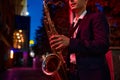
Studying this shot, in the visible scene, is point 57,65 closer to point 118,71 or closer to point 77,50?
point 77,50

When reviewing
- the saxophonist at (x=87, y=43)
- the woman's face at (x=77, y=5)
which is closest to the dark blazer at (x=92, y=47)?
the saxophonist at (x=87, y=43)

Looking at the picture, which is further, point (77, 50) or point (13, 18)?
point (13, 18)

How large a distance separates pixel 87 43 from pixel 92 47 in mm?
56

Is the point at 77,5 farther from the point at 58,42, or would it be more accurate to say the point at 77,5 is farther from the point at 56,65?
the point at 56,65

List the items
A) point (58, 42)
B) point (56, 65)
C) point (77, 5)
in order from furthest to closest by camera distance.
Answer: point (56, 65) < point (77, 5) < point (58, 42)

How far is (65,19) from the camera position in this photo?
13406 mm

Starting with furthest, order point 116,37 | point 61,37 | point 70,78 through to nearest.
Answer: point 116,37
point 70,78
point 61,37

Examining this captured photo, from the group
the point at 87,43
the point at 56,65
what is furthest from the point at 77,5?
the point at 56,65

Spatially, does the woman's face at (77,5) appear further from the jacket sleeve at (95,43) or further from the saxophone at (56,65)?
the saxophone at (56,65)

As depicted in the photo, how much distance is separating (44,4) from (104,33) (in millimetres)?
1114

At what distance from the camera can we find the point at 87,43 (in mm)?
2773

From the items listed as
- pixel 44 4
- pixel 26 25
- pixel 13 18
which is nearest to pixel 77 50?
pixel 44 4

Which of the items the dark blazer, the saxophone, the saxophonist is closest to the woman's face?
the saxophonist

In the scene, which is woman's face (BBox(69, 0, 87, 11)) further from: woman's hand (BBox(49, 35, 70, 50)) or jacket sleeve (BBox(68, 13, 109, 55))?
woman's hand (BBox(49, 35, 70, 50))
